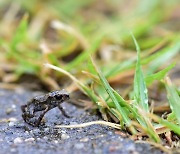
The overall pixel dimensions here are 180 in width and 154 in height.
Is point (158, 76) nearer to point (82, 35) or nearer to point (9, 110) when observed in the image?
point (9, 110)

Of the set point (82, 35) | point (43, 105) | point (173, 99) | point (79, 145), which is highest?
point (82, 35)

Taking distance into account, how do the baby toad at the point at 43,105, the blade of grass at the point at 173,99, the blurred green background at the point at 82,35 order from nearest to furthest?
the blade of grass at the point at 173,99 → the baby toad at the point at 43,105 → the blurred green background at the point at 82,35

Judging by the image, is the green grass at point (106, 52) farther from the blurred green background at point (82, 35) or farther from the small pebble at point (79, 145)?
the small pebble at point (79, 145)

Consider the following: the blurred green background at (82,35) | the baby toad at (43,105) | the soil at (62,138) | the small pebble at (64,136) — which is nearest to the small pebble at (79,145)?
the soil at (62,138)

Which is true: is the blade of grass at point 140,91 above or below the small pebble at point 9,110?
below

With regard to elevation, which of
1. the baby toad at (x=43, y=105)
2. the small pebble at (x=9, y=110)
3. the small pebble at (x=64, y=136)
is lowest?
the small pebble at (x=64, y=136)

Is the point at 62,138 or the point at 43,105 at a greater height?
the point at 43,105

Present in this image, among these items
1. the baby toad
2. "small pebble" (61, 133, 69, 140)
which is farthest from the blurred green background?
"small pebble" (61, 133, 69, 140)

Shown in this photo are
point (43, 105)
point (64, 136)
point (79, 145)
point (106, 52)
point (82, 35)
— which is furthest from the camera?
point (82, 35)

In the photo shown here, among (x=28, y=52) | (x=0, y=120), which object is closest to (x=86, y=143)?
(x=0, y=120)

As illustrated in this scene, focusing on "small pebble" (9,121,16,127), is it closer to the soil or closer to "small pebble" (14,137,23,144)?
the soil

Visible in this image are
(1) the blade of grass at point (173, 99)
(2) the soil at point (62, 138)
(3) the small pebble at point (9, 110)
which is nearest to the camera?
(2) the soil at point (62, 138)

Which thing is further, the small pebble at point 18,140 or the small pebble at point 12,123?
the small pebble at point 12,123

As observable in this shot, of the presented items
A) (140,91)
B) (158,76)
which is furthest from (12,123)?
(158,76)
